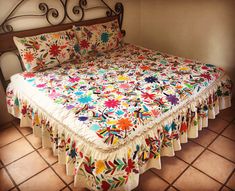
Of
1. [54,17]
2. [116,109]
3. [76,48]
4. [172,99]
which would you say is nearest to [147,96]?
[172,99]

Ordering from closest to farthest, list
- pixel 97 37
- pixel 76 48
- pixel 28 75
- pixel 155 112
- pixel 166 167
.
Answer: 1. pixel 155 112
2. pixel 166 167
3. pixel 28 75
4. pixel 76 48
5. pixel 97 37

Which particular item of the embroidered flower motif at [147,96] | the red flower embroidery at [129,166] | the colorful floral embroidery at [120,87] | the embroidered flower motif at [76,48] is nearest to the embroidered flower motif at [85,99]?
the colorful floral embroidery at [120,87]

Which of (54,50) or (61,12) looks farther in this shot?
(61,12)

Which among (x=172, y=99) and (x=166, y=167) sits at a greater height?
(x=172, y=99)

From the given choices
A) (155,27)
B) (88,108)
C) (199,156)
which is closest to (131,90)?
(88,108)

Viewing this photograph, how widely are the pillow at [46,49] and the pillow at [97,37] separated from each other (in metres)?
0.11

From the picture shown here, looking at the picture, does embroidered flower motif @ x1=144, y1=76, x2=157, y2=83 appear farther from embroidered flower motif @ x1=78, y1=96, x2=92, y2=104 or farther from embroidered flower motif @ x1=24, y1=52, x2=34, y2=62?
embroidered flower motif @ x1=24, y1=52, x2=34, y2=62

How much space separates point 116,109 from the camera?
1.41 meters

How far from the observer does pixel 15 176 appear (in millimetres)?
1674

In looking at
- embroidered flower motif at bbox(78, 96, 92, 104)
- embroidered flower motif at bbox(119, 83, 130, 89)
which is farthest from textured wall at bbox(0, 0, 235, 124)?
embroidered flower motif at bbox(119, 83, 130, 89)

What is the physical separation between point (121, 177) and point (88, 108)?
506 millimetres

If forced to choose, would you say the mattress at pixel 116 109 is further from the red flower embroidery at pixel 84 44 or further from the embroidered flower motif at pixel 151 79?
the red flower embroidery at pixel 84 44

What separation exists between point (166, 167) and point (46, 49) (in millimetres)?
1551

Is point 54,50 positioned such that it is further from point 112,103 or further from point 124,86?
point 112,103
